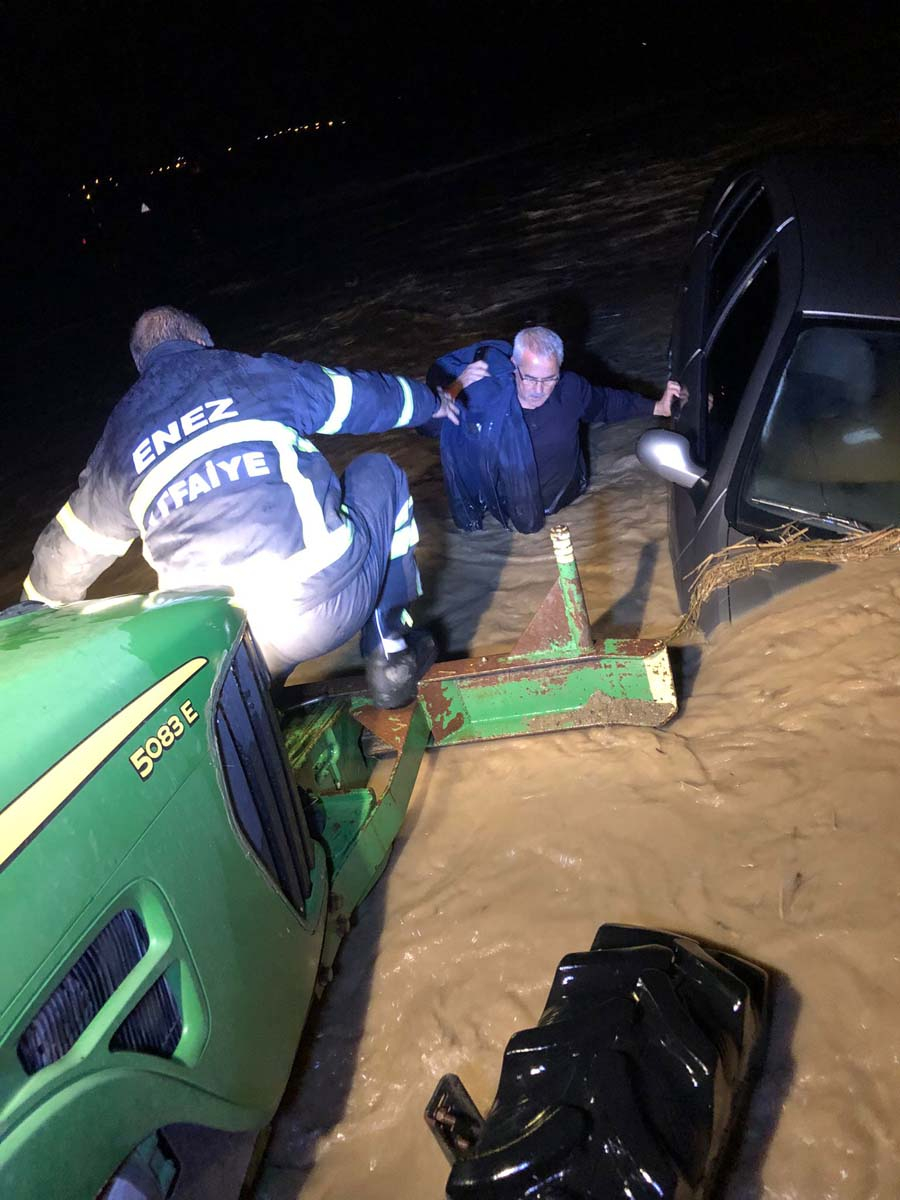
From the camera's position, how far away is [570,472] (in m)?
5.03

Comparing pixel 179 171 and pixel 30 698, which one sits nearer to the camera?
pixel 30 698

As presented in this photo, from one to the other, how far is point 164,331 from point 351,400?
0.66m

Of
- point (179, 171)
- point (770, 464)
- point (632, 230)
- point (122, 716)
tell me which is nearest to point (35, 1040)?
point (122, 716)

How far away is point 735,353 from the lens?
3.55 meters

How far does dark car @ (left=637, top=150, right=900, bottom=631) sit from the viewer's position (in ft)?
9.73

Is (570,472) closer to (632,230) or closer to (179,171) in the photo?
(632,230)

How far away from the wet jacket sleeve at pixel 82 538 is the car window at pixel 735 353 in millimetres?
2054

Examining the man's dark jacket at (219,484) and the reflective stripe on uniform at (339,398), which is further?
the reflective stripe on uniform at (339,398)

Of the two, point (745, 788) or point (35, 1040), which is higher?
point (35, 1040)

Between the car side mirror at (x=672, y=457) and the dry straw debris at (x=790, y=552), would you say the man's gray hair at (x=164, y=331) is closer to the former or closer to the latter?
the car side mirror at (x=672, y=457)

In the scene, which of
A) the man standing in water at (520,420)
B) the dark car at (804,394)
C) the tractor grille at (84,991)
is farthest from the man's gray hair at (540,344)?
the tractor grille at (84,991)

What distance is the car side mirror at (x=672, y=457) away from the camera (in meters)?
3.38

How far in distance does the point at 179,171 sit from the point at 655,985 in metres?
42.5

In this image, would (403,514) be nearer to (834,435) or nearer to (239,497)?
(239,497)
